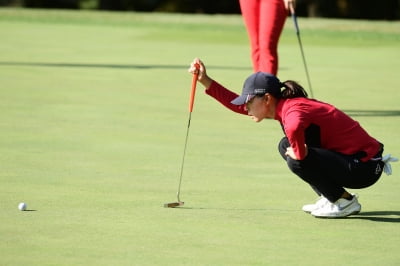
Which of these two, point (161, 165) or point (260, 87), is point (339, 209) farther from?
A: point (161, 165)

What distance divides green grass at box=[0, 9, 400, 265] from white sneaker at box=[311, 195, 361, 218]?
63mm

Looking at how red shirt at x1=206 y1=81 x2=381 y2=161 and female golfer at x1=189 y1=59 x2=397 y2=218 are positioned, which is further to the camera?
female golfer at x1=189 y1=59 x2=397 y2=218

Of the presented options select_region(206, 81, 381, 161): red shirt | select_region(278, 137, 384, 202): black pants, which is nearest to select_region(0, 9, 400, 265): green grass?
select_region(278, 137, 384, 202): black pants

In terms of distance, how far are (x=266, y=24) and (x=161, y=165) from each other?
2732mm

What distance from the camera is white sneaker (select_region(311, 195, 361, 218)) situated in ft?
22.5

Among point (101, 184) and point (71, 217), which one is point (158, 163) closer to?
point (101, 184)

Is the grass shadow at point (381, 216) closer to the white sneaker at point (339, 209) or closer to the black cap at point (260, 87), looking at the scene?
the white sneaker at point (339, 209)

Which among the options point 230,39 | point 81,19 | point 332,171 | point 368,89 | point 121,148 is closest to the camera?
point 332,171

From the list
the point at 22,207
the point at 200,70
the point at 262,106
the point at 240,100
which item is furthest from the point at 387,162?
the point at 22,207

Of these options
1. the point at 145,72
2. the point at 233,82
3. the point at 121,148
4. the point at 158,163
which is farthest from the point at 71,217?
the point at 145,72

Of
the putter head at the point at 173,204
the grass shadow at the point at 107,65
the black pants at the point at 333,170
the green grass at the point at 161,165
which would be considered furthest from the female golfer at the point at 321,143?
the grass shadow at the point at 107,65

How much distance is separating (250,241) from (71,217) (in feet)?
3.79

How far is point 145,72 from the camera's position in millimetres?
15219

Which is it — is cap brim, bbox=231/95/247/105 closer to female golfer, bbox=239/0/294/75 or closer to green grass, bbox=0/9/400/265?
green grass, bbox=0/9/400/265
